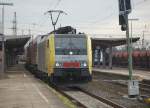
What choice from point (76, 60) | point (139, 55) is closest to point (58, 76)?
point (76, 60)

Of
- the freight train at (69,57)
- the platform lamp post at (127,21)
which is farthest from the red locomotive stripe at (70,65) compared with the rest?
the platform lamp post at (127,21)

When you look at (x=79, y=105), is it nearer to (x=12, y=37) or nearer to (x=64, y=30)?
(x=64, y=30)

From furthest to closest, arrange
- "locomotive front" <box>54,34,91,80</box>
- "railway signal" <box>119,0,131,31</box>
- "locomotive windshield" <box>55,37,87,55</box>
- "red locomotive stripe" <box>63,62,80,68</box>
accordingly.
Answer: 1. "locomotive windshield" <box>55,37,87,55</box>
2. "red locomotive stripe" <box>63,62,80,68</box>
3. "locomotive front" <box>54,34,91,80</box>
4. "railway signal" <box>119,0,131,31</box>

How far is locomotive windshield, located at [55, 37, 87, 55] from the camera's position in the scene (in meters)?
23.7

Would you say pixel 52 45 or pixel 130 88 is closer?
pixel 130 88

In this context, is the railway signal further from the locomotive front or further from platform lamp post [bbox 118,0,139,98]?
the locomotive front

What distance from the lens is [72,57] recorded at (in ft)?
77.0

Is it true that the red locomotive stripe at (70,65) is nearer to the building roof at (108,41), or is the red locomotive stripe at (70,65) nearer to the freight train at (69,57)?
the freight train at (69,57)

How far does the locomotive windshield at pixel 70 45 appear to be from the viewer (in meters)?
23.7

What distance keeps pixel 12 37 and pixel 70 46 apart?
2231cm

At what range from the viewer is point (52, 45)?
23.7m

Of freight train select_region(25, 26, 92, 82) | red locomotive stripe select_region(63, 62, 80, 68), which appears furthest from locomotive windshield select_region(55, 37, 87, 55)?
red locomotive stripe select_region(63, 62, 80, 68)

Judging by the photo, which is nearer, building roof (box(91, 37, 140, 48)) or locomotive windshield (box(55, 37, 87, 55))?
locomotive windshield (box(55, 37, 87, 55))

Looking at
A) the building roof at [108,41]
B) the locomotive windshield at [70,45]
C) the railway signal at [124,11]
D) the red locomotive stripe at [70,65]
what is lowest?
the red locomotive stripe at [70,65]
